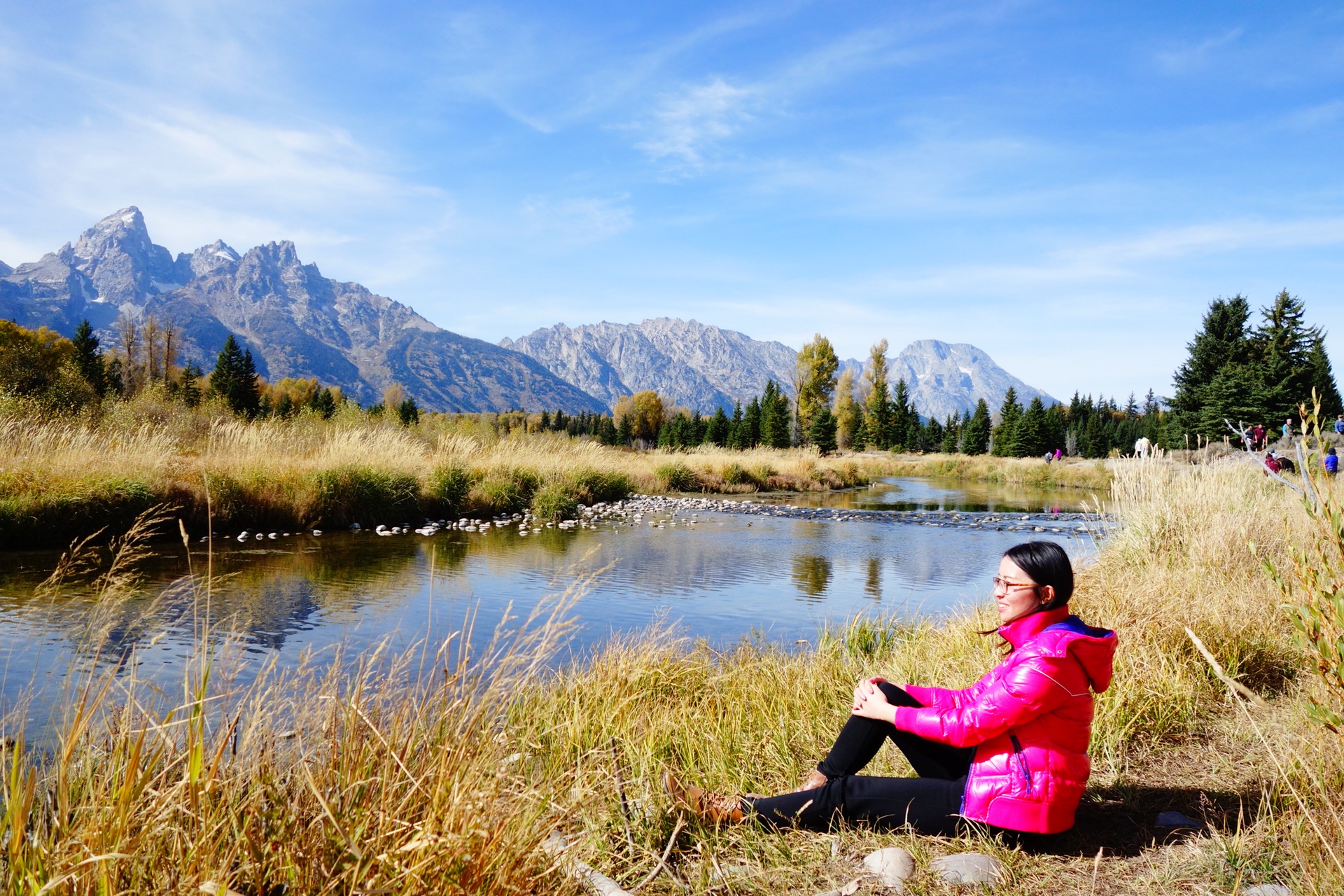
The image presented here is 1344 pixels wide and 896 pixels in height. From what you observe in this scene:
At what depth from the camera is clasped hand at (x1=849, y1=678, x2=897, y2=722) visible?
2.65 metres

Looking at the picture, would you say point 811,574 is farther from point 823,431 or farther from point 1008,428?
point 1008,428

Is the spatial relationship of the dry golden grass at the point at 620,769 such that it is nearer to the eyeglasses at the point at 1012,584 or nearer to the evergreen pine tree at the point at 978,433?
the eyeglasses at the point at 1012,584

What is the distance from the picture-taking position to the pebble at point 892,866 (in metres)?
2.38

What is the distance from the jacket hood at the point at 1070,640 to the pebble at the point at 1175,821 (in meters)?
0.72

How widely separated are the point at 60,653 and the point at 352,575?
327 centimetres

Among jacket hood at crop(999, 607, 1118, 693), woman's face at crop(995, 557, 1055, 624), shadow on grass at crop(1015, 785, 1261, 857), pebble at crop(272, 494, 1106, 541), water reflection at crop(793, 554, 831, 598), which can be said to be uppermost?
woman's face at crop(995, 557, 1055, 624)

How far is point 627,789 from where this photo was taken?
286cm

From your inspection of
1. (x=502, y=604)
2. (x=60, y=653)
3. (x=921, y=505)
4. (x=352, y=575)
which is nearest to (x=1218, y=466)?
(x=502, y=604)

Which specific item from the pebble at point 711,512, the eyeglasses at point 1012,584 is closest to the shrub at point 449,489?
the pebble at point 711,512

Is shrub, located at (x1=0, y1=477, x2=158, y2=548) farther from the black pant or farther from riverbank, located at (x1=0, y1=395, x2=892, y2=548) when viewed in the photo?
the black pant

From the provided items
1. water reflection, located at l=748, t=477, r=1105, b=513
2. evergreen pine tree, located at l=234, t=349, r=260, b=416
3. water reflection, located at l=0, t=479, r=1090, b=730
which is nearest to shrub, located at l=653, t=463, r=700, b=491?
water reflection, located at l=748, t=477, r=1105, b=513

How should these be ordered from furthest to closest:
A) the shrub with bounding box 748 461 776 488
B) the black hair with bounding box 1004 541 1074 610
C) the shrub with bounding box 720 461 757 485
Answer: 1. the shrub with bounding box 748 461 776 488
2. the shrub with bounding box 720 461 757 485
3. the black hair with bounding box 1004 541 1074 610

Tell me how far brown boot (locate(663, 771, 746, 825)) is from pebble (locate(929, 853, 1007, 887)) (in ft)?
2.16

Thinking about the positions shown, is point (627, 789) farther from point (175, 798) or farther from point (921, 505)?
point (921, 505)
